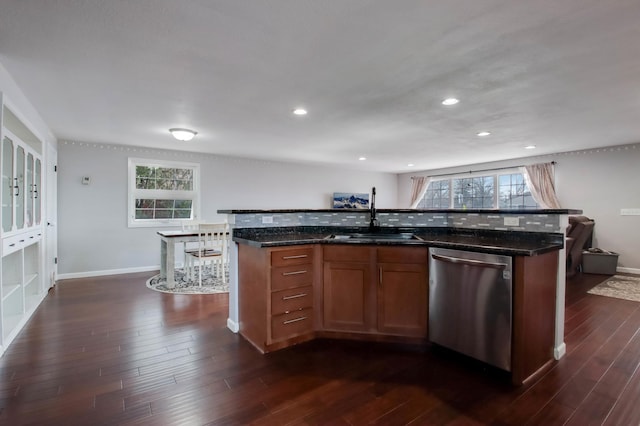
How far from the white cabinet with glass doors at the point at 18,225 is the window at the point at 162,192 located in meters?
1.75

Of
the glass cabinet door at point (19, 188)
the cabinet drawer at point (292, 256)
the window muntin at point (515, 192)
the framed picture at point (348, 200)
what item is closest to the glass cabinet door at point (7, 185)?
the glass cabinet door at point (19, 188)

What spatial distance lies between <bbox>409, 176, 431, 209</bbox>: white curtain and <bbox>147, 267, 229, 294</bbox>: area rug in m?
5.91

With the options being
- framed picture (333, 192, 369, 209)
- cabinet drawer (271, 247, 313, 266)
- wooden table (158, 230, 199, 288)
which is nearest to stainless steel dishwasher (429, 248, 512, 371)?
cabinet drawer (271, 247, 313, 266)

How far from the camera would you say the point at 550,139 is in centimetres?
494

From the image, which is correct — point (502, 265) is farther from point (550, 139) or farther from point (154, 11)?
point (550, 139)

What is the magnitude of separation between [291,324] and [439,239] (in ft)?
4.61

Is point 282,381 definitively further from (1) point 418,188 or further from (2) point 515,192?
(1) point 418,188

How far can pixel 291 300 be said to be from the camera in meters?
2.57

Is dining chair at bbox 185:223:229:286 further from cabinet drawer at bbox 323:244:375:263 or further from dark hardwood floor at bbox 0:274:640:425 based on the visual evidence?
cabinet drawer at bbox 323:244:375:263

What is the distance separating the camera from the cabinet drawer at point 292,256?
2.47 metres

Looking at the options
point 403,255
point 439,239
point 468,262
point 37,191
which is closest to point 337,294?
point 403,255

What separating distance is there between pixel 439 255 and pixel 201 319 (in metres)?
2.44

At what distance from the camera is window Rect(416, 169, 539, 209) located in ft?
22.7

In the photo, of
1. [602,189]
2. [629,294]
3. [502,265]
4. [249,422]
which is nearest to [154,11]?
[249,422]
